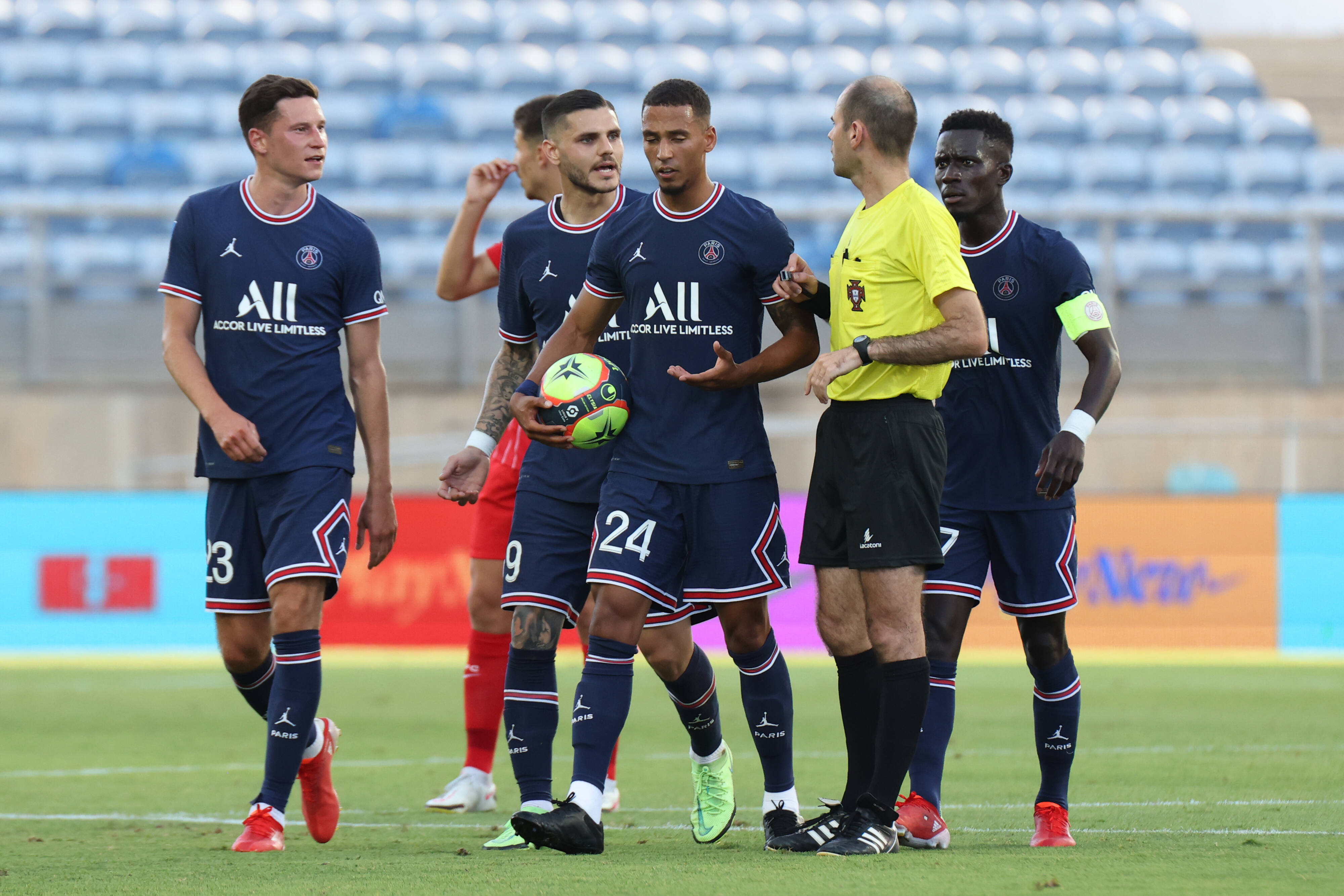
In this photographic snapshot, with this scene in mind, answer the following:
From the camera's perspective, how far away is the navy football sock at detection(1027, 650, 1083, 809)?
5.07 metres

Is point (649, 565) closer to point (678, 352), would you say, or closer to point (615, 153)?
point (678, 352)

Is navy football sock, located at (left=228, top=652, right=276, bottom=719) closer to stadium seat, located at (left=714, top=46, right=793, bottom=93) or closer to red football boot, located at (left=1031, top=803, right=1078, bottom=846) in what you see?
red football boot, located at (left=1031, top=803, right=1078, bottom=846)

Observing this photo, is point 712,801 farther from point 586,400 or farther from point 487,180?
point 487,180

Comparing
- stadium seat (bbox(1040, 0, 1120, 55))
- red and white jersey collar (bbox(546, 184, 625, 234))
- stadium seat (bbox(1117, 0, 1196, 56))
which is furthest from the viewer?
stadium seat (bbox(1117, 0, 1196, 56))

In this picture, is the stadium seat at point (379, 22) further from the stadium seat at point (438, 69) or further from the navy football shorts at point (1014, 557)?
the navy football shorts at point (1014, 557)

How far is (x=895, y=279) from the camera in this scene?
459 centimetres

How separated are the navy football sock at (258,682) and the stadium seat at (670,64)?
14.8 m

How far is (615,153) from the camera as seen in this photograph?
215 inches

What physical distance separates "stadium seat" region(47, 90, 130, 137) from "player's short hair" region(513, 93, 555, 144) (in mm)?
12982

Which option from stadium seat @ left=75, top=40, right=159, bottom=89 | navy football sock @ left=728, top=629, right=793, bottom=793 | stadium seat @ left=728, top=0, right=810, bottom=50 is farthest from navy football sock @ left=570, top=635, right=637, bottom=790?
stadium seat @ left=728, top=0, right=810, bottom=50

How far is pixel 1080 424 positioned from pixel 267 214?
261 centimetres

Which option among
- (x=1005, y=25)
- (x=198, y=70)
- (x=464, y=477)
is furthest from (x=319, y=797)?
(x=1005, y=25)

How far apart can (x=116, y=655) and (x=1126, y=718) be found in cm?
772

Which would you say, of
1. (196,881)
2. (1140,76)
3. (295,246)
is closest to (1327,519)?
(1140,76)
